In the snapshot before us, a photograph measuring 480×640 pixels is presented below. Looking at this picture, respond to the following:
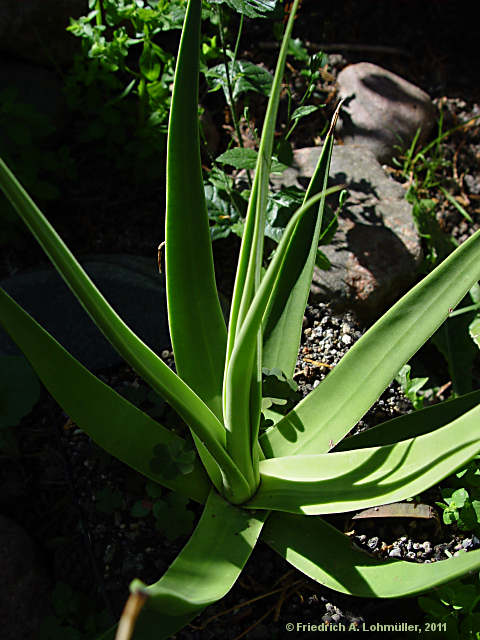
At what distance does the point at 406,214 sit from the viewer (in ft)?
5.45

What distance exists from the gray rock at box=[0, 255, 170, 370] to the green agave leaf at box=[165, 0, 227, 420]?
0.35m

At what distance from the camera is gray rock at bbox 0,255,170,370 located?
135 centimetres

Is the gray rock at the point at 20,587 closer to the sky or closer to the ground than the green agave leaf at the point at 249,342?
closer to the ground

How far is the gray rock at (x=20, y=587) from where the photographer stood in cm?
108

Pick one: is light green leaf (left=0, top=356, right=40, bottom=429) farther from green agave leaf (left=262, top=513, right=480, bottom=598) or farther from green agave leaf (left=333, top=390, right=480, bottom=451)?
green agave leaf (left=333, top=390, right=480, bottom=451)

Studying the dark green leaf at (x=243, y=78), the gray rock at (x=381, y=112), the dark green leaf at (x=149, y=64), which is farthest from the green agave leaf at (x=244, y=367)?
the gray rock at (x=381, y=112)

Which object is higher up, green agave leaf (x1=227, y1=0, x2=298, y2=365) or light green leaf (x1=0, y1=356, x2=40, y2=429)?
green agave leaf (x1=227, y1=0, x2=298, y2=365)

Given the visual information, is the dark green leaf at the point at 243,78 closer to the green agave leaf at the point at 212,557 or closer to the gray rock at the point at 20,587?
the green agave leaf at the point at 212,557

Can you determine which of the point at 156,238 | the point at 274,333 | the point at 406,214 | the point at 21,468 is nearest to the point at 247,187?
the point at 156,238

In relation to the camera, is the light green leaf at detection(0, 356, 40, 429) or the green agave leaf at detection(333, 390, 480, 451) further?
the light green leaf at detection(0, 356, 40, 429)

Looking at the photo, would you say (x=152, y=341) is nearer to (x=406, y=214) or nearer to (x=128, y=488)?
(x=128, y=488)

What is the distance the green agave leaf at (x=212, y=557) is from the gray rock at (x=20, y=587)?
406mm

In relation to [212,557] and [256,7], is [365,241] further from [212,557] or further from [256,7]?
[212,557]

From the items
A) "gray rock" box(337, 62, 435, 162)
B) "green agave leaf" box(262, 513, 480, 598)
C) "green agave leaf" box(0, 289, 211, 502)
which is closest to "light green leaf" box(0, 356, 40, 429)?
"green agave leaf" box(0, 289, 211, 502)
